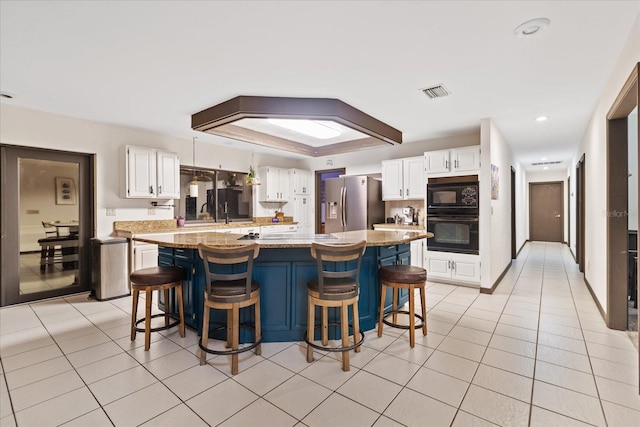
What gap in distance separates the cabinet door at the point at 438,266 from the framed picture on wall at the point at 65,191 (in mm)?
5545

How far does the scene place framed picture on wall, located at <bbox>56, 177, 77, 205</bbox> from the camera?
4.29 meters

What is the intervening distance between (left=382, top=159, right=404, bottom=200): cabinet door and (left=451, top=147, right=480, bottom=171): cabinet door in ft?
3.45

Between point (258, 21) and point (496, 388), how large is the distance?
10.1 feet

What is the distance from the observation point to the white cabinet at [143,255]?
14.8 ft

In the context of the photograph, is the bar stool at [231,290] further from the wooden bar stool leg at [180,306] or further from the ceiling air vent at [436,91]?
the ceiling air vent at [436,91]

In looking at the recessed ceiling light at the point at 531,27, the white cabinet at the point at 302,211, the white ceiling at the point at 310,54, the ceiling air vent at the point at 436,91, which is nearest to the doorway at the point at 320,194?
the white cabinet at the point at 302,211

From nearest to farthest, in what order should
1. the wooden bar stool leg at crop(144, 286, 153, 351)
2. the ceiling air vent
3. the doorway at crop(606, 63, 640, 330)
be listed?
the wooden bar stool leg at crop(144, 286, 153, 351), the doorway at crop(606, 63, 640, 330), the ceiling air vent

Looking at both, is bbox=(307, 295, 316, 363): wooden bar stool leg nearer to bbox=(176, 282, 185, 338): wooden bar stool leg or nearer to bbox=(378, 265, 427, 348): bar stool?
bbox=(378, 265, 427, 348): bar stool

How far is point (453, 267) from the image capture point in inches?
193

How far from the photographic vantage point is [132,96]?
3.55m

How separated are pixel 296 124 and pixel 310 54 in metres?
1.72

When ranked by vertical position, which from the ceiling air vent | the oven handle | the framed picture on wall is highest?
the ceiling air vent

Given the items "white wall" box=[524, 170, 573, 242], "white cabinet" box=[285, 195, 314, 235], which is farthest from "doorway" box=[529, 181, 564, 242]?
"white cabinet" box=[285, 195, 314, 235]

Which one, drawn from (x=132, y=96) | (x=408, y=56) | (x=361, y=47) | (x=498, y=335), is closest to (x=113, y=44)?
(x=132, y=96)
